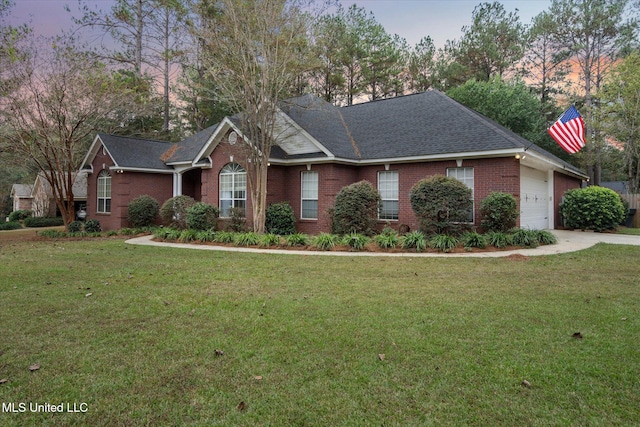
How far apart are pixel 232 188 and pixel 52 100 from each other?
8.09 metres

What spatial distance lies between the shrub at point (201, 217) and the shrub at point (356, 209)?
16.9 ft

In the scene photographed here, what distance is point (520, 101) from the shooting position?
24.3 metres

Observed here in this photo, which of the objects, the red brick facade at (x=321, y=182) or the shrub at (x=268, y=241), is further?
the red brick facade at (x=321, y=182)

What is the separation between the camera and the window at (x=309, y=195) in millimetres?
15781

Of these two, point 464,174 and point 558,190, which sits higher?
point 464,174

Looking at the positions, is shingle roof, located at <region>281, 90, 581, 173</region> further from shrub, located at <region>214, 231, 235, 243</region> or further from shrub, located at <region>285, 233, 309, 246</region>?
shrub, located at <region>214, 231, 235, 243</region>

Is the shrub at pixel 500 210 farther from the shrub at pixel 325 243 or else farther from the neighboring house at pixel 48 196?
the neighboring house at pixel 48 196

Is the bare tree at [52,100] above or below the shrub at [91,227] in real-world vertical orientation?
above

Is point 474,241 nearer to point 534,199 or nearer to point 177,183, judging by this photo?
point 534,199

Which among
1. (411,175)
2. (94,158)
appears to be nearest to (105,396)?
(411,175)

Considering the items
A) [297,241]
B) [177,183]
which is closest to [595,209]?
[297,241]

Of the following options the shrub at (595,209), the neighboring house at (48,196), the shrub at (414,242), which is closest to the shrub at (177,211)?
the shrub at (414,242)

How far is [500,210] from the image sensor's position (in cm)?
1158

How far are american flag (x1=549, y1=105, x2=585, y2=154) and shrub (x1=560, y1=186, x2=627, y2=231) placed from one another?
5523 millimetres
